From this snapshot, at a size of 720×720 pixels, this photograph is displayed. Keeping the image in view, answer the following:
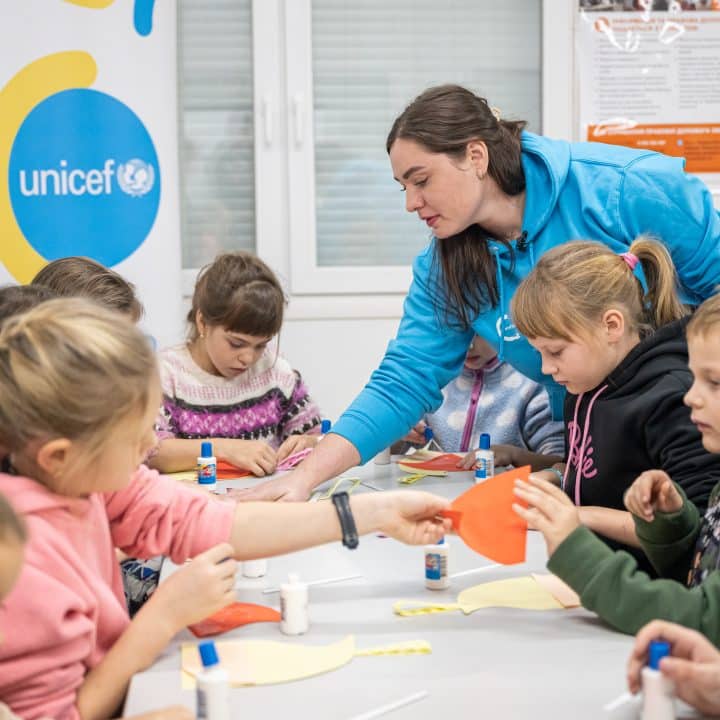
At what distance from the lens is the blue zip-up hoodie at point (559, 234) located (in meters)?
2.30

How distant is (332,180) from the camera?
425 cm

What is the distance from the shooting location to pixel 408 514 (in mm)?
1622

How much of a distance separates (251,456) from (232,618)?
103cm

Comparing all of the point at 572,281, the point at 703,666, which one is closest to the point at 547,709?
the point at 703,666

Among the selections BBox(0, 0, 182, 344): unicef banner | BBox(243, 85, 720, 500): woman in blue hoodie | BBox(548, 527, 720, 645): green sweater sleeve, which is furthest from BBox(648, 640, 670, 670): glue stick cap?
BBox(0, 0, 182, 344): unicef banner

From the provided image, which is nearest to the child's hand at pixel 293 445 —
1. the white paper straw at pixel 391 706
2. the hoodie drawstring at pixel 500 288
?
the hoodie drawstring at pixel 500 288

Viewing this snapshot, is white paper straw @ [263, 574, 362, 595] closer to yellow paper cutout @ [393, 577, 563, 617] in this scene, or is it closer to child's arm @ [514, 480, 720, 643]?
yellow paper cutout @ [393, 577, 563, 617]

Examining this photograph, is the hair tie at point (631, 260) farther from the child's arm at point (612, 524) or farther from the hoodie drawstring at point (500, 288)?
the child's arm at point (612, 524)

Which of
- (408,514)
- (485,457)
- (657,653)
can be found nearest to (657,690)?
(657,653)

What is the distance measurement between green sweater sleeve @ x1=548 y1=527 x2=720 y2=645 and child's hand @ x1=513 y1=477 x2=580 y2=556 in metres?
0.02

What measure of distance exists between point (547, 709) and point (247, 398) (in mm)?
1792

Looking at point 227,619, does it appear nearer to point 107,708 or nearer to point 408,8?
point 107,708

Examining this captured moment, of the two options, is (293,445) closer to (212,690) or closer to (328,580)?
(328,580)

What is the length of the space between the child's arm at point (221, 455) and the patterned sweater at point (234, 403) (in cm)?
13
